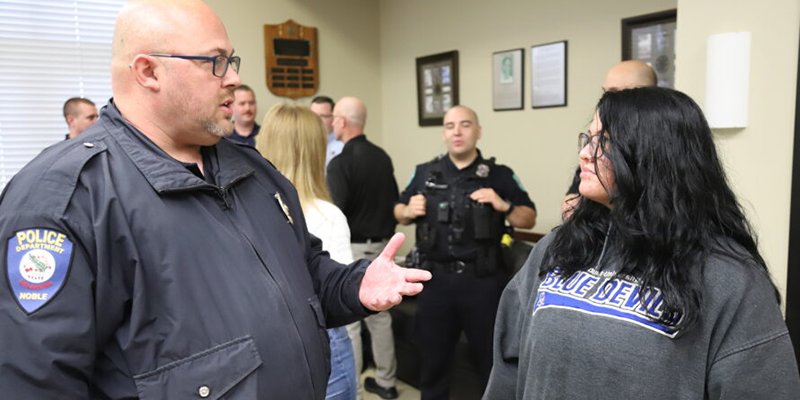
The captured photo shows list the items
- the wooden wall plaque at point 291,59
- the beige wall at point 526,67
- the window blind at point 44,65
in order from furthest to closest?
1. the wooden wall plaque at point 291,59
2. the window blind at point 44,65
3. the beige wall at point 526,67

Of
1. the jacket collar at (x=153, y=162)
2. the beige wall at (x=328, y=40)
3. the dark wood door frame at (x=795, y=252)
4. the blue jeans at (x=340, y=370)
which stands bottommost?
the blue jeans at (x=340, y=370)

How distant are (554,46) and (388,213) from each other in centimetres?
157

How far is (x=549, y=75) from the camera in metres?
3.73

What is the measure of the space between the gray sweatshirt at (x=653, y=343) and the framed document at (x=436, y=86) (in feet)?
11.1

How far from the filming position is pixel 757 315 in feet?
3.43

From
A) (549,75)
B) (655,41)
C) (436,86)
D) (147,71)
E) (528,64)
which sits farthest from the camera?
(436,86)

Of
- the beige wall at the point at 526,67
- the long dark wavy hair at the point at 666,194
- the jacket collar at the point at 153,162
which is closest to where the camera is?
the jacket collar at the point at 153,162

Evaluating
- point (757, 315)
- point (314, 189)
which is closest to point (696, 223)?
point (757, 315)

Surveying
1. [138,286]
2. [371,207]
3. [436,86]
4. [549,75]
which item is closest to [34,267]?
[138,286]

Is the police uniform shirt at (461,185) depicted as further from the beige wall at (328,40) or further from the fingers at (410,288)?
the beige wall at (328,40)

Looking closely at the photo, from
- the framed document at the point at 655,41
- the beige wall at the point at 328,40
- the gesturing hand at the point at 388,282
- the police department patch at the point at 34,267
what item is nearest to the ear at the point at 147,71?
the police department patch at the point at 34,267

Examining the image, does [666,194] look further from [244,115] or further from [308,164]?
[244,115]

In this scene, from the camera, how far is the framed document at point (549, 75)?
12.0ft

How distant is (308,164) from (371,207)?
138 centimetres
